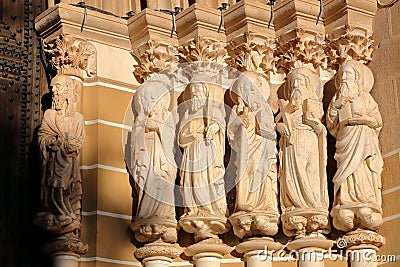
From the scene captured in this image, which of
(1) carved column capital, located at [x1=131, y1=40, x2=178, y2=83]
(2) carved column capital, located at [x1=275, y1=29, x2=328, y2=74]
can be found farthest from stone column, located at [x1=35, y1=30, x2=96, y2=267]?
(2) carved column capital, located at [x1=275, y1=29, x2=328, y2=74]

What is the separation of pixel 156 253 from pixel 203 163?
58 centimetres

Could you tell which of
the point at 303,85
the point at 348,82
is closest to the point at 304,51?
the point at 303,85

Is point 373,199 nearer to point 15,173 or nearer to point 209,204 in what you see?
point 209,204

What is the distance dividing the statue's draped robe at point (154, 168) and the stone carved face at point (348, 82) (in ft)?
3.34

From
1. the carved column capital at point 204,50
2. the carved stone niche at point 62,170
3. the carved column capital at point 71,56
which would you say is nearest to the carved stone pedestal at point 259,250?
the carved stone niche at point 62,170

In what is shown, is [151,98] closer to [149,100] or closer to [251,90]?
[149,100]

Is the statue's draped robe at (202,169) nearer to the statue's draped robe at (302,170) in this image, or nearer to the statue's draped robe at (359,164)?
the statue's draped robe at (302,170)

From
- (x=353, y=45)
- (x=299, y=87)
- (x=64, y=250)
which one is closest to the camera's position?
(x=64, y=250)

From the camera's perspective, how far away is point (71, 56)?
7258mm

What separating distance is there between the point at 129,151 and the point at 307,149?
103 cm

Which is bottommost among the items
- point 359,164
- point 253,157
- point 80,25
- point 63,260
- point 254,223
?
point 63,260

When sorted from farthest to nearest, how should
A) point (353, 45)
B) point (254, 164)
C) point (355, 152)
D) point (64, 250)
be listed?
1. point (353, 45)
2. point (254, 164)
3. point (355, 152)
4. point (64, 250)

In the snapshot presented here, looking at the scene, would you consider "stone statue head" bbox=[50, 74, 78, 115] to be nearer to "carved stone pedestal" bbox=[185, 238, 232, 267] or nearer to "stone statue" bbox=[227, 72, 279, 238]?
"stone statue" bbox=[227, 72, 279, 238]

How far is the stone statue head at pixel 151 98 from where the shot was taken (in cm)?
725
